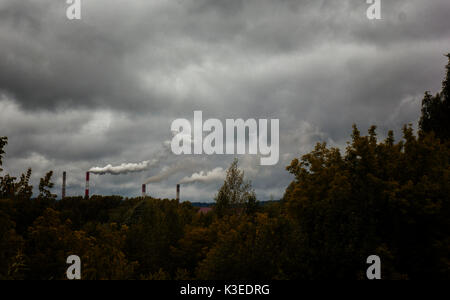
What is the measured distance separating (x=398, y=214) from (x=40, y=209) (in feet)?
77.9

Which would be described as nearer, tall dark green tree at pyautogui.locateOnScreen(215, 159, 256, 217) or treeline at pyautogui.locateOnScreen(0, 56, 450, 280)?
treeline at pyautogui.locateOnScreen(0, 56, 450, 280)

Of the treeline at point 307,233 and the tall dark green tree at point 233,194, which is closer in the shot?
the treeline at point 307,233

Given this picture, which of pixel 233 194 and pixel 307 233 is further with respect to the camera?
pixel 233 194

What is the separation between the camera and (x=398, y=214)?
31.4 metres

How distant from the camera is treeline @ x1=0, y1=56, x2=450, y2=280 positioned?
21750 millimetres

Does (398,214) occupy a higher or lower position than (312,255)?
higher

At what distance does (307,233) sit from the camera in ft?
89.1

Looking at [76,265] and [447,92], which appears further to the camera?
[447,92]

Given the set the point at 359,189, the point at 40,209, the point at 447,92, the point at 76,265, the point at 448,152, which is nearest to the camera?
the point at 40,209

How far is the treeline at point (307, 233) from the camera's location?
2175cm
